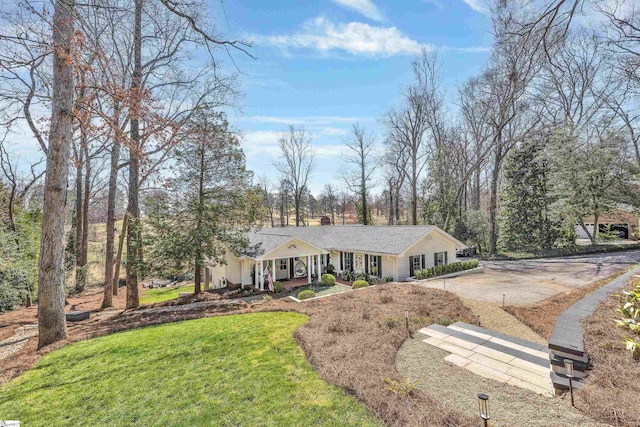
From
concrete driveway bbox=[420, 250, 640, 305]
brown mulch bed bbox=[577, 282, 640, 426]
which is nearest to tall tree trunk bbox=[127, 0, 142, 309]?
concrete driveway bbox=[420, 250, 640, 305]

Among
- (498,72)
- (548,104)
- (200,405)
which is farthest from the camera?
(548,104)

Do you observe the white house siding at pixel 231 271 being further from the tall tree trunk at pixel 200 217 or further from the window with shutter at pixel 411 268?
the window with shutter at pixel 411 268

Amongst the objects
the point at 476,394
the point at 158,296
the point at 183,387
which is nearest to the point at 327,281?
the point at 158,296

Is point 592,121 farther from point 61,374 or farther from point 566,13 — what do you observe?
point 61,374

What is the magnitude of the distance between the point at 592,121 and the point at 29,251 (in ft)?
132

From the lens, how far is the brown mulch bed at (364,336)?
4.04 m

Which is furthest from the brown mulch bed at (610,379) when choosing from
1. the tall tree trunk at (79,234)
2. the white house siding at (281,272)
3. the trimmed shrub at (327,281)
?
the tall tree trunk at (79,234)

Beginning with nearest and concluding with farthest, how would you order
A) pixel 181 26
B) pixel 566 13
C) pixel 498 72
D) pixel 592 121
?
pixel 566 13
pixel 181 26
pixel 498 72
pixel 592 121

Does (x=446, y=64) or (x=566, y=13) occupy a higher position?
(x=446, y=64)

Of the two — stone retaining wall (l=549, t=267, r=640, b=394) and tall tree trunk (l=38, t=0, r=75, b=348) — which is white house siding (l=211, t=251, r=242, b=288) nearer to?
tall tree trunk (l=38, t=0, r=75, b=348)

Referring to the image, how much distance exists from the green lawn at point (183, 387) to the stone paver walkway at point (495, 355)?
267 centimetres

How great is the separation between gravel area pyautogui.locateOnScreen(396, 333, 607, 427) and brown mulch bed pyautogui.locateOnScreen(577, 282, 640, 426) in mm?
198

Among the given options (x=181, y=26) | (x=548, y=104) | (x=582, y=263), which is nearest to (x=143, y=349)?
(x=181, y=26)

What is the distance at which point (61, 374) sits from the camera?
589 cm
